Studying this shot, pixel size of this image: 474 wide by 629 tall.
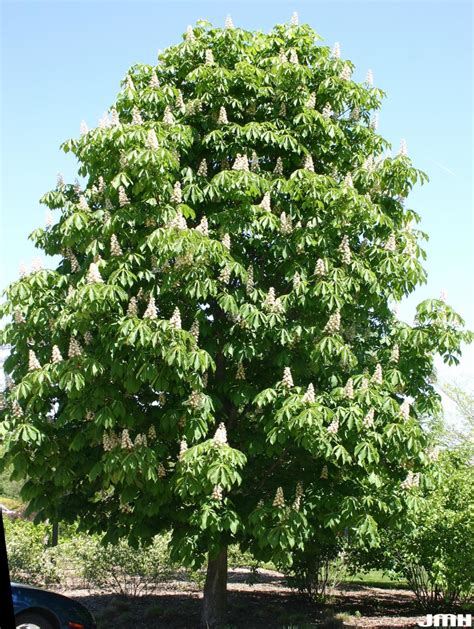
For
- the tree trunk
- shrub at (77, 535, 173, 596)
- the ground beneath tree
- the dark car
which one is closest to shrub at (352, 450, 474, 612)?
the ground beneath tree

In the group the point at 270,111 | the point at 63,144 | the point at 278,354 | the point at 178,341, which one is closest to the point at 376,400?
the point at 278,354

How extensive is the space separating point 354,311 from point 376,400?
129cm

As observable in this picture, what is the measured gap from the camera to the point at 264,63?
9.01 metres

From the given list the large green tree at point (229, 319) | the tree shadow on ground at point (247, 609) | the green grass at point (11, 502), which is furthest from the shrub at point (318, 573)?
the green grass at point (11, 502)

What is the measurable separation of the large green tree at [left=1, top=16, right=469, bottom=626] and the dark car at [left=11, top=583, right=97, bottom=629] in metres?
1.22

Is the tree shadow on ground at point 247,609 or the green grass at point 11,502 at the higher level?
the green grass at point 11,502

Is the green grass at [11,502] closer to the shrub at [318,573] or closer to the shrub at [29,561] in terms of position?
the shrub at [29,561]

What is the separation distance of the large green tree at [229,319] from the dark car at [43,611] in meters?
1.22

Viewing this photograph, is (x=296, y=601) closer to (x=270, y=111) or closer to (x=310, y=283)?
(x=310, y=283)

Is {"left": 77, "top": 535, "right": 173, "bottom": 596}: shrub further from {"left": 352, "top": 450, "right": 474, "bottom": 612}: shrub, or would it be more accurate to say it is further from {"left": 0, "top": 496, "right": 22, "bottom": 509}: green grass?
{"left": 0, "top": 496, "right": 22, "bottom": 509}: green grass

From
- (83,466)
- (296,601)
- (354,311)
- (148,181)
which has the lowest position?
(296,601)

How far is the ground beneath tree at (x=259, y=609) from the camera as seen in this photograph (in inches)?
395

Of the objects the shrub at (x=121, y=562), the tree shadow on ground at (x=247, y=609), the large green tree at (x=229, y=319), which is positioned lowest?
the tree shadow on ground at (x=247, y=609)

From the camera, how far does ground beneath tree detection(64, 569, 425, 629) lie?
395 inches
